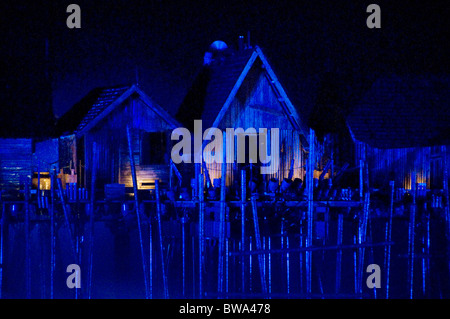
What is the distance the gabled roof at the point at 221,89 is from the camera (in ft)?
97.6

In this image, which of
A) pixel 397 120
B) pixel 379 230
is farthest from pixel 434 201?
pixel 397 120

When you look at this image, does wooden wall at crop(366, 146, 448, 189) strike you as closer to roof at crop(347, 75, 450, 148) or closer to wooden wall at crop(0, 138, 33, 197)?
roof at crop(347, 75, 450, 148)

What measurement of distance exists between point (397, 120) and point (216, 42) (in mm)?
7389

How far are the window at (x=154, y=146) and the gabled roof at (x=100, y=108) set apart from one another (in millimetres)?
646

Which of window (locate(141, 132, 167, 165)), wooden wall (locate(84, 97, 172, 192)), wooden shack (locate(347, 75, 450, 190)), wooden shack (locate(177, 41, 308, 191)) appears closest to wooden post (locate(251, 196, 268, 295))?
wooden shack (locate(177, 41, 308, 191))

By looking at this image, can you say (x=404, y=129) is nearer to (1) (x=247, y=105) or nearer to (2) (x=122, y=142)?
(1) (x=247, y=105)

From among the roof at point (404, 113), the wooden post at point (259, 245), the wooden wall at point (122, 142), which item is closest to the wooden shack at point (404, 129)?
the roof at point (404, 113)

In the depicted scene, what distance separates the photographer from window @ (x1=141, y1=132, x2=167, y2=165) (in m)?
Result: 29.9

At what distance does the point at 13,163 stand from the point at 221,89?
725 cm

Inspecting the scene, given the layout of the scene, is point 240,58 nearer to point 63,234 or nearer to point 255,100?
point 255,100

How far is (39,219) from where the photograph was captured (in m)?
27.7

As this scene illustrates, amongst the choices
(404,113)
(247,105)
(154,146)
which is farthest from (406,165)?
(154,146)

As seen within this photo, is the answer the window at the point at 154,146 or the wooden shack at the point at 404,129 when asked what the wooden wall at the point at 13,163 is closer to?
the window at the point at 154,146
